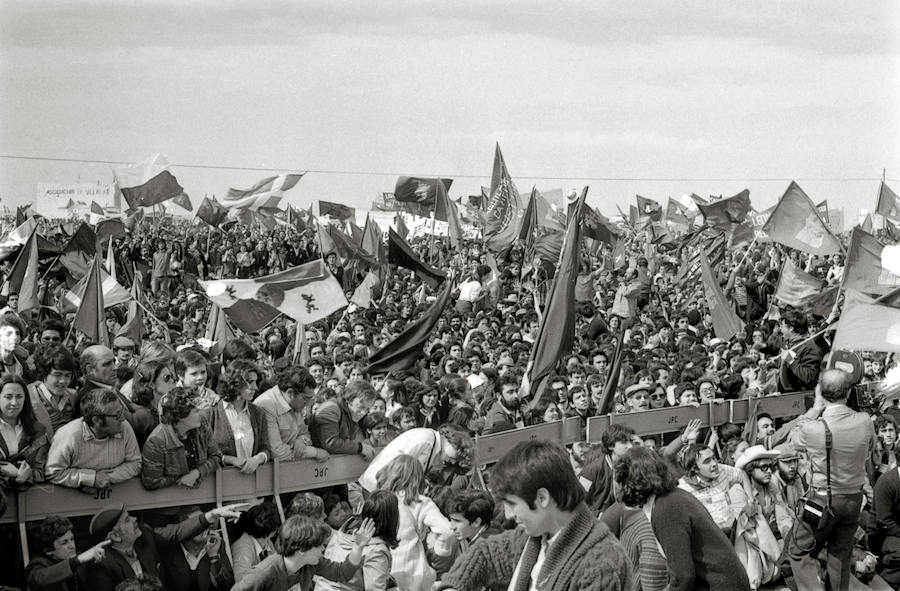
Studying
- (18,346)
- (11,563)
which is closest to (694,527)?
(11,563)

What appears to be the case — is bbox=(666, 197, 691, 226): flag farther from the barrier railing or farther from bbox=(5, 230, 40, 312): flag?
the barrier railing

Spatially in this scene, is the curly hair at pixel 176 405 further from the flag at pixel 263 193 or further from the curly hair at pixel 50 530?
the flag at pixel 263 193

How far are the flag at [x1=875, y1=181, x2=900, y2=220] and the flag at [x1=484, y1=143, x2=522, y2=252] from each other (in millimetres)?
11620

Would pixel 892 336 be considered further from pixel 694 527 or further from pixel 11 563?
pixel 11 563

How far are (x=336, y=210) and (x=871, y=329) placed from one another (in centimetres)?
2697

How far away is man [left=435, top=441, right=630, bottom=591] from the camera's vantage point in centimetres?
338

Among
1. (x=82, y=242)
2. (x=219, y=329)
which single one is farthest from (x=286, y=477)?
(x=82, y=242)

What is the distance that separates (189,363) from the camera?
7156 mm

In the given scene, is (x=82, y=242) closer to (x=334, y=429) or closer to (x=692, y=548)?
(x=334, y=429)

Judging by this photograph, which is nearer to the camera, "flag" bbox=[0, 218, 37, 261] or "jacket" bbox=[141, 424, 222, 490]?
"jacket" bbox=[141, 424, 222, 490]

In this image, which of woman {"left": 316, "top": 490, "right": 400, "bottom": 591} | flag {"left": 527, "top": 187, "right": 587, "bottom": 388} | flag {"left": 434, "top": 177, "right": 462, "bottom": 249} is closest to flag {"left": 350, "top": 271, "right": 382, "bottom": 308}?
flag {"left": 434, "top": 177, "right": 462, "bottom": 249}

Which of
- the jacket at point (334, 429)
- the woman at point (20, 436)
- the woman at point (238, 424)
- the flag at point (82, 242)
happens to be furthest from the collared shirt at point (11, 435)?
the flag at point (82, 242)

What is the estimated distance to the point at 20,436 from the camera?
6.12 metres

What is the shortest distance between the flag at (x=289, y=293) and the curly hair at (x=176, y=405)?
4965 millimetres
